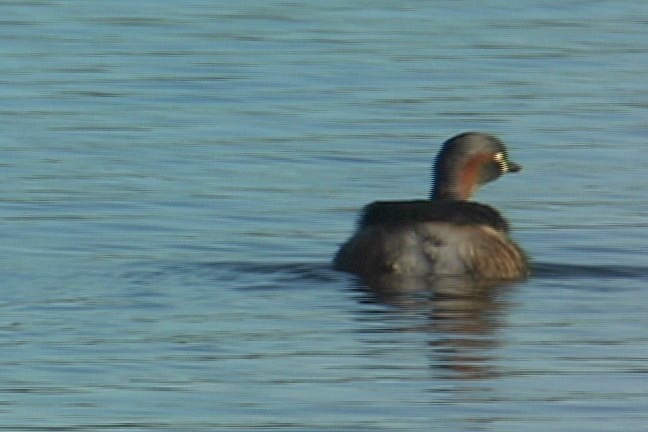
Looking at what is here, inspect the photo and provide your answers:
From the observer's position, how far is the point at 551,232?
16500mm

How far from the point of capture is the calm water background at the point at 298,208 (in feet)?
37.7

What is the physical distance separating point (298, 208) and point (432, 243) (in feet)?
9.57

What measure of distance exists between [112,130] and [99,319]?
6.70 meters

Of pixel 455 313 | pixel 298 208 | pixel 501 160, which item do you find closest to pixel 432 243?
pixel 455 313

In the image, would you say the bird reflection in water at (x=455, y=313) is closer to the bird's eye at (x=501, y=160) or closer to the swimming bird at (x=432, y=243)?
the swimming bird at (x=432, y=243)

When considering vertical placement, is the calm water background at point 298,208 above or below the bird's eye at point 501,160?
below

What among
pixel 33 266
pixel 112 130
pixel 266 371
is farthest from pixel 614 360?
pixel 112 130

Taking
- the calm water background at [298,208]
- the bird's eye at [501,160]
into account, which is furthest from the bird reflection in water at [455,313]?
the bird's eye at [501,160]

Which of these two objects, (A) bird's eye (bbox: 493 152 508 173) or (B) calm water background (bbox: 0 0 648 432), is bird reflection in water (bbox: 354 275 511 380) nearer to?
(B) calm water background (bbox: 0 0 648 432)

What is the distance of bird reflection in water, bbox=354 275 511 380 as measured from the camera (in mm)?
12133

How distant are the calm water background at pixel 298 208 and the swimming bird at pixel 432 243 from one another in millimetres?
173

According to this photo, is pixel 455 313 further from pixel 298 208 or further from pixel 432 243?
pixel 298 208

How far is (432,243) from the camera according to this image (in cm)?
1419

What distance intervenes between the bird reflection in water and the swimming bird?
69mm
